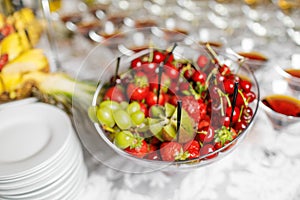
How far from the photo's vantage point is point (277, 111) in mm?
907

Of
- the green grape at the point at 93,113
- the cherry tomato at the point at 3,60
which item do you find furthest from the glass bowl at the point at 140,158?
the cherry tomato at the point at 3,60

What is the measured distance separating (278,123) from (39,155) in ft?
1.96

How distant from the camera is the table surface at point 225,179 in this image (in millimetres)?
835

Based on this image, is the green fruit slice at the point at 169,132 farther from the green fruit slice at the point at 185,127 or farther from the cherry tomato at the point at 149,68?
the cherry tomato at the point at 149,68

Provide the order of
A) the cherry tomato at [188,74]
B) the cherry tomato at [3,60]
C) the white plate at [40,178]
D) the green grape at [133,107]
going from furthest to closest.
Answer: the cherry tomato at [3,60], the cherry tomato at [188,74], the green grape at [133,107], the white plate at [40,178]

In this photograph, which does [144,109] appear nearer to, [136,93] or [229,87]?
[136,93]

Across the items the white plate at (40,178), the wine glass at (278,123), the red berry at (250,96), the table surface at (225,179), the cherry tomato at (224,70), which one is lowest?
the table surface at (225,179)

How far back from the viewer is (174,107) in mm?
821

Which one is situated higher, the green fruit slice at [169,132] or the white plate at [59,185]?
the green fruit slice at [169,132]

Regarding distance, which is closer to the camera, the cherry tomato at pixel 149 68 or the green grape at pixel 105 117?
the green grape at pixel 105 117

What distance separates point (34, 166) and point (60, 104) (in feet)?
0.93

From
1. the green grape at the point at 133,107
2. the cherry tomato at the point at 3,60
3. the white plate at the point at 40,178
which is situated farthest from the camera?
the cherry tomato at the point at 3,60

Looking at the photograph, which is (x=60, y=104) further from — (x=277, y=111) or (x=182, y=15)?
(x=182, y=15)

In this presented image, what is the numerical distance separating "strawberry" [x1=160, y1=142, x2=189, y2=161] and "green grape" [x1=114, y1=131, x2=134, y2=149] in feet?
0.24
